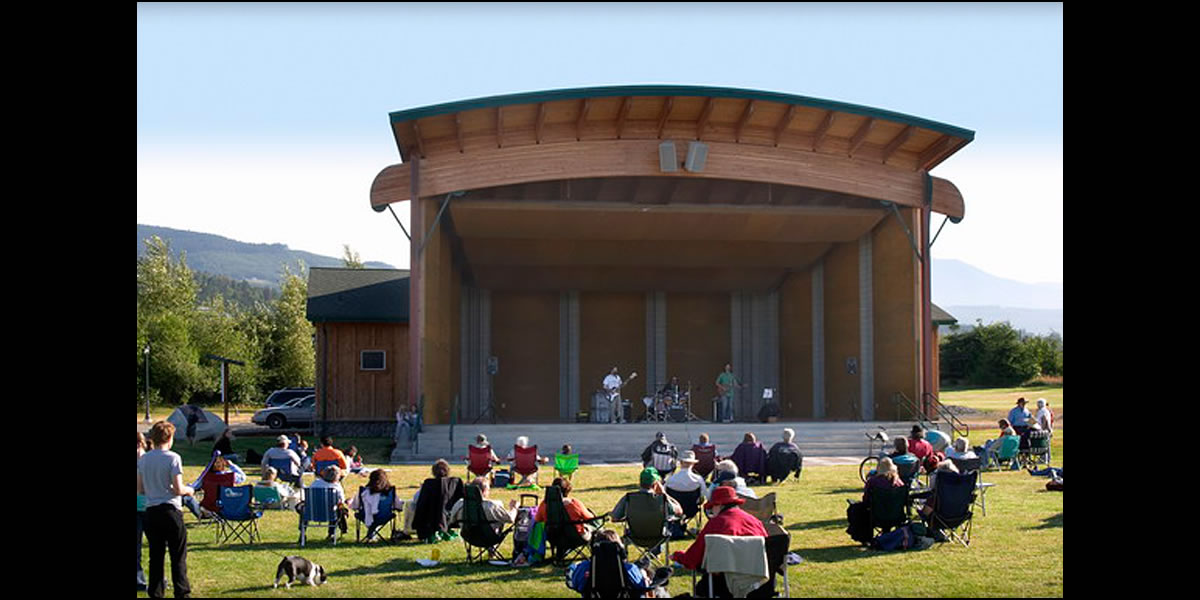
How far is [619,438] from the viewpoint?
2212cm

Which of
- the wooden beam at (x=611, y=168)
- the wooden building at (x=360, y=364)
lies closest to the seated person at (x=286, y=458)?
the wooden beam at (x=611, y=168)

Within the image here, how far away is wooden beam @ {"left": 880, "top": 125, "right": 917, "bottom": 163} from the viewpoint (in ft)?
77.8

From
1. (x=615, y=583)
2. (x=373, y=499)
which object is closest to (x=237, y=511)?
(x=373, y=499)

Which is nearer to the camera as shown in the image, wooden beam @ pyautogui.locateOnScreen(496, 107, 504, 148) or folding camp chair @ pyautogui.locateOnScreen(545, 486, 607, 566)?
folding camp chair @ pyautogui.locateOnScreen(545, 486, 607, 566)

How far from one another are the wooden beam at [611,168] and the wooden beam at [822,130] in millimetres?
285

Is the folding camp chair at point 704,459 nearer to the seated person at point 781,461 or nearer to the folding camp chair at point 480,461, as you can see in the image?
the seated person at point 781,461

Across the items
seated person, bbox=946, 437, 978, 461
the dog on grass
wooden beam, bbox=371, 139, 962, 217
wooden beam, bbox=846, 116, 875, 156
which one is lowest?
the dog on grass

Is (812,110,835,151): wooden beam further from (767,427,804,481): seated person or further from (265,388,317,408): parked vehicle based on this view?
(265,388,317,408): parked vehicle

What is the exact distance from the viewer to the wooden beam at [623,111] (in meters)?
22.5

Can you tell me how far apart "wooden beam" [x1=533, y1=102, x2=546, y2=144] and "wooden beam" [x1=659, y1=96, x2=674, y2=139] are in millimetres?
2475

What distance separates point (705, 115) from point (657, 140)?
118cm

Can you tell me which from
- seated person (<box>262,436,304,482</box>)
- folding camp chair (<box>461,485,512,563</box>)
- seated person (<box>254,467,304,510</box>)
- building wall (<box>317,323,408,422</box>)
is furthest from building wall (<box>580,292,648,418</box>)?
folding camp chair (<box>461,485,512,563</box>)

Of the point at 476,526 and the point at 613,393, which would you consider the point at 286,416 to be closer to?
the point at 613,393
